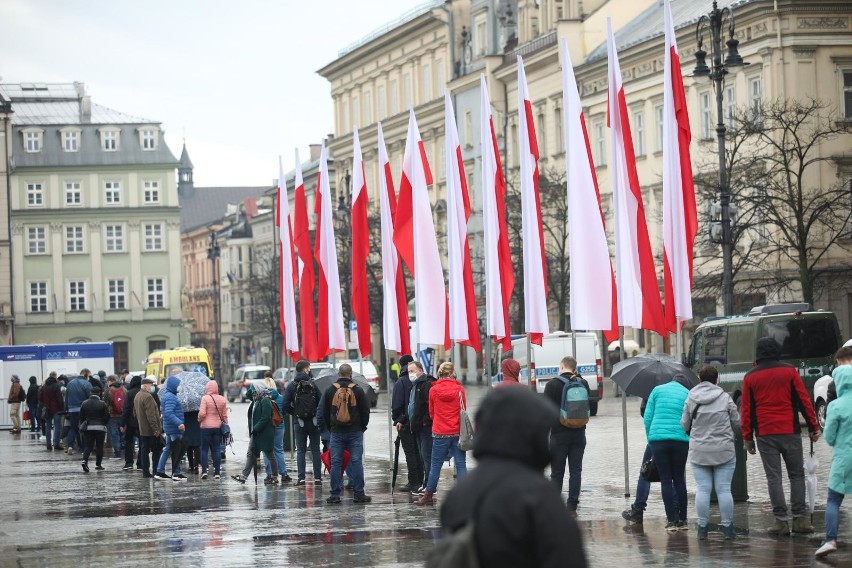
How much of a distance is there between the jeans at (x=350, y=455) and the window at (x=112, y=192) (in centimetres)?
9048

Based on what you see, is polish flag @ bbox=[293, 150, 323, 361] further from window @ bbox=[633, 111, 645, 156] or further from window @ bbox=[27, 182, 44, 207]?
window @ bbox=[27, 182, 44, 207]

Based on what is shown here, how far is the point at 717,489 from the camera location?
1521 cm

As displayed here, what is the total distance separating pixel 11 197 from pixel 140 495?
8594cm

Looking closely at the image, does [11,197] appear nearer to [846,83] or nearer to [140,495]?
[846,83]

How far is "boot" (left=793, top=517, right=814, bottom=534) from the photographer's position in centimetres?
1545

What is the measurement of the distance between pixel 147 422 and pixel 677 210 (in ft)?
37.6

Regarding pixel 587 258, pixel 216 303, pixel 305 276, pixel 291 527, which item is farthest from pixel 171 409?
pixel 216 303

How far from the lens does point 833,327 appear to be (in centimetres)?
3356

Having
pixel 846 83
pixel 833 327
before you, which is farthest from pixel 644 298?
pixel 846 83

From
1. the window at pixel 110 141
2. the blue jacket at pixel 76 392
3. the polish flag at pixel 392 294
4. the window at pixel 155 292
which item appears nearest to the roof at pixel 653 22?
the blue jacket at pixel 76 392

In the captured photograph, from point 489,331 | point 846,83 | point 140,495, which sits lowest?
point 140,495

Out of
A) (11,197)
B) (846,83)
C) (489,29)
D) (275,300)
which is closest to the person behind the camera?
(846,83)

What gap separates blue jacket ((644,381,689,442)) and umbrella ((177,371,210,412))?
12.4 m

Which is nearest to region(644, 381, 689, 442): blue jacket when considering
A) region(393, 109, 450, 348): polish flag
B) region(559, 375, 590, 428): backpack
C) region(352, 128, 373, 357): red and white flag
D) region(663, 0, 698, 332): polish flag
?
region(559, 375, 590, 428): backpack
